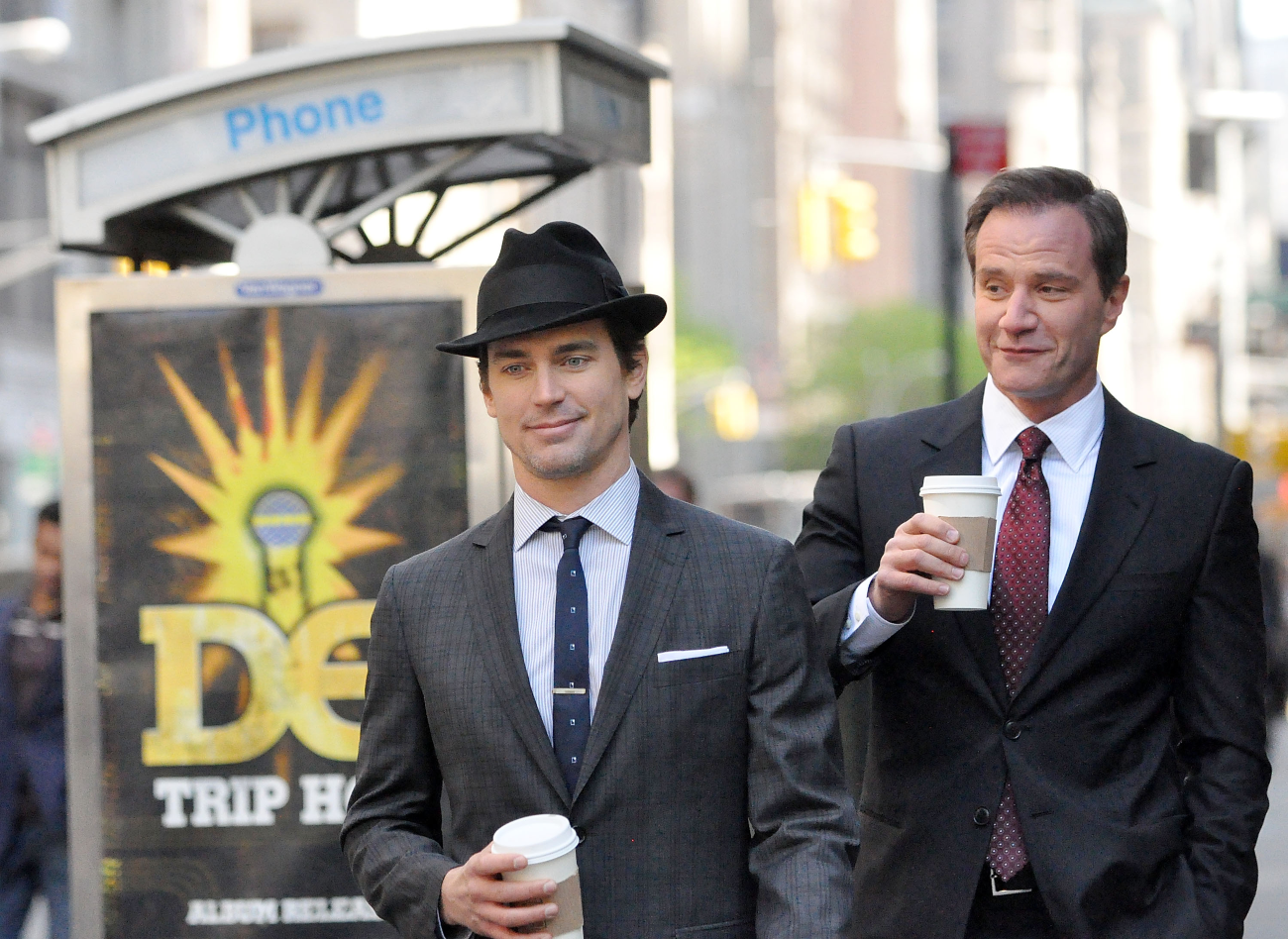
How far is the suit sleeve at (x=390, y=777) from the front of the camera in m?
3.36

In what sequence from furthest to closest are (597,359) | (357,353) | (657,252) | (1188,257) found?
(1188,257)
(657,252)
(357,353)
(597,359)

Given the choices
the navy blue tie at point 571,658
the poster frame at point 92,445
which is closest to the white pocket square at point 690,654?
the navy blue tie at point 571,658

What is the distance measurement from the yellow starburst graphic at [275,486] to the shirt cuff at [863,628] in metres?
2.06

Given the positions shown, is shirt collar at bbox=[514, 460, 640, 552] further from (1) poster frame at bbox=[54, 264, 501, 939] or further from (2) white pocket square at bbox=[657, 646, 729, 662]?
(1) poster frame at bbox=[54, 264, 501, 939]

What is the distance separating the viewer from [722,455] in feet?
322

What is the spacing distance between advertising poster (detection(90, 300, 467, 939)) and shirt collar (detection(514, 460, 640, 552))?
2009 mm

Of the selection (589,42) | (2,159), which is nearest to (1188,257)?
(2,159)

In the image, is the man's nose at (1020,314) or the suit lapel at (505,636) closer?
the suit lapel at (505,636)

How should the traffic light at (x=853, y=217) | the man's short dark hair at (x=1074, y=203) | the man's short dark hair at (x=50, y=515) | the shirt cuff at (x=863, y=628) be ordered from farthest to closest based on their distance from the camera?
the traffic light at (x=853, y=217)
the man's short dark hair at (x=50, y=515)
the man's short dark hair at (x=1074, y=203)
the shirt cuff at (x=863, y=628)

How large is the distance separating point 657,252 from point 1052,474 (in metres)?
89.1

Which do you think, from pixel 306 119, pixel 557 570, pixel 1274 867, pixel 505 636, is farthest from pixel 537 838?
pixel 1274 867

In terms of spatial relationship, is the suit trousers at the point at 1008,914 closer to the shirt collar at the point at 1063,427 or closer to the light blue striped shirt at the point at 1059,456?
the light blue striped shirt at the point at 1059,456

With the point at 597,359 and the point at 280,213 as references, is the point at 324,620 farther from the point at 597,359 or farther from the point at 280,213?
the point at 597,359

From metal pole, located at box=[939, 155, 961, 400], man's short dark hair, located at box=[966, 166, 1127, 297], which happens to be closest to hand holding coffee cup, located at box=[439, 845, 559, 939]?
man's short dark hair, located at box=[966, 166, 1127, 297]
